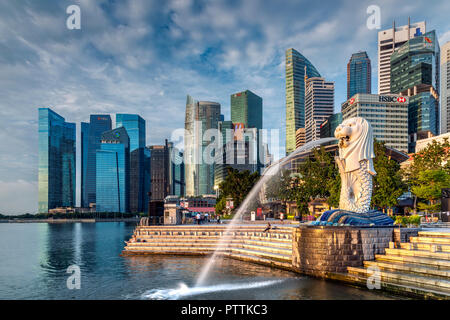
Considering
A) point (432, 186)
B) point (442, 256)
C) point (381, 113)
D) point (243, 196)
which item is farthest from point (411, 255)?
point (381, 113)

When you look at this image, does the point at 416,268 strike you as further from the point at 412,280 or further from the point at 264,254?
the point at 264,254

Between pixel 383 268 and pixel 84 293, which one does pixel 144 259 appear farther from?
pixel 383 268

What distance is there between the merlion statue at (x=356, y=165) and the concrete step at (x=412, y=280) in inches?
184

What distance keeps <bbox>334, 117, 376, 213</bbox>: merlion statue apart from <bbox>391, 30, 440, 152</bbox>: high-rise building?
521ft

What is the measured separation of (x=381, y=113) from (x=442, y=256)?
15144 centimetres

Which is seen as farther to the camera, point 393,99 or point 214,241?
point 393,99

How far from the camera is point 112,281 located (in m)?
19.4

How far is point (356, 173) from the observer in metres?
21.1

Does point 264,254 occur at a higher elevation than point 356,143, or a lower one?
lower

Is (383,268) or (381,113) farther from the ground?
(381,113)

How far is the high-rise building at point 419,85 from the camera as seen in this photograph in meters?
165

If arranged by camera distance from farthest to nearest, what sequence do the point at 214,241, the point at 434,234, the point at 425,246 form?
the point at 214,241, the point at 434,234, the point at 425,246

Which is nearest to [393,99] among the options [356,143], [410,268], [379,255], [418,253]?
[356,143]

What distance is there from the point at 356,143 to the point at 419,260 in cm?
788
